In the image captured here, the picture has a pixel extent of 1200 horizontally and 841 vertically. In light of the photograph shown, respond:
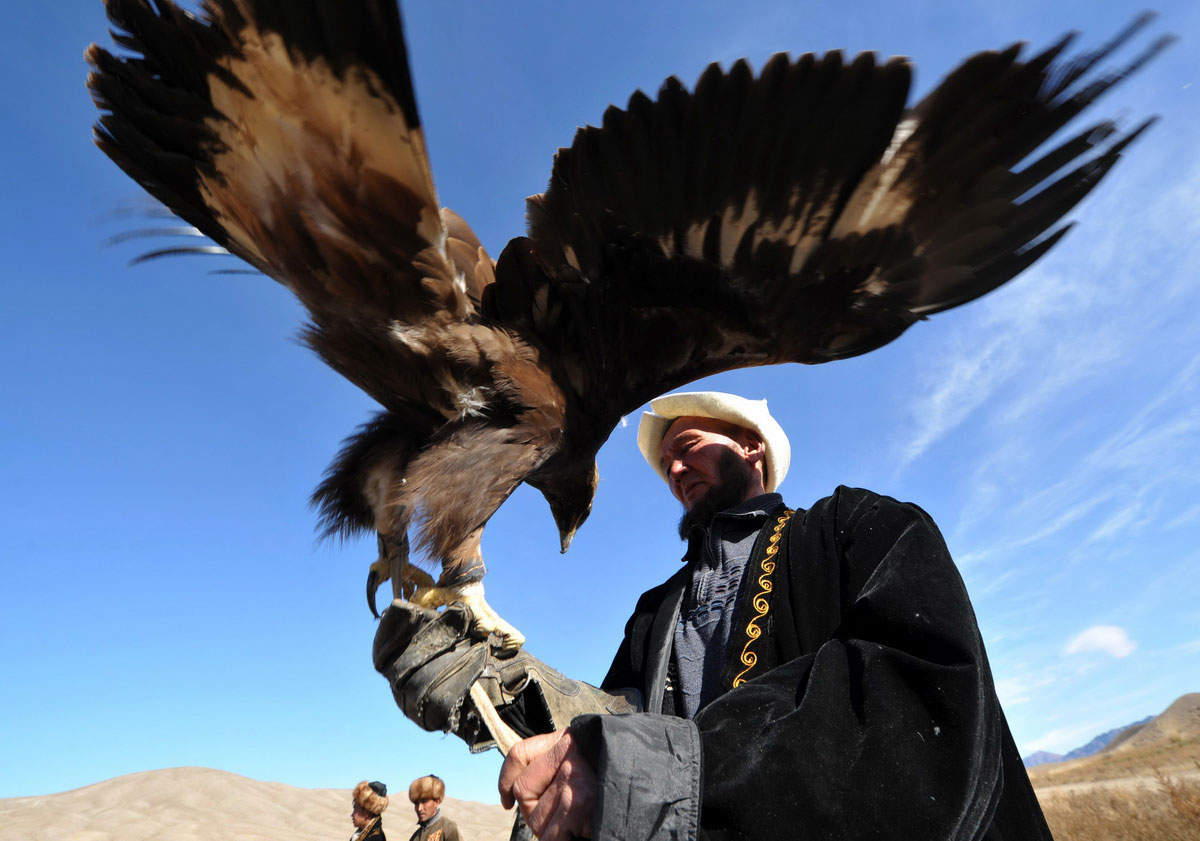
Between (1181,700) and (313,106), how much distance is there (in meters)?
63.5

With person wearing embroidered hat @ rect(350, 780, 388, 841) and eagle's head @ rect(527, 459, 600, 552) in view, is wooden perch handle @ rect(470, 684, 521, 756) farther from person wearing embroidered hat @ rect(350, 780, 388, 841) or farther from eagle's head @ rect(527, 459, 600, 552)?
person wearing embroidered hat @ rect(350, 780, 388, 841)

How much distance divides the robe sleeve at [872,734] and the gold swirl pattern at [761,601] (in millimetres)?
324

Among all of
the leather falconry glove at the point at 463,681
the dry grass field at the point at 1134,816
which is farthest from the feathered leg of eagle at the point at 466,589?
the dry grass field at the point at 1134,816

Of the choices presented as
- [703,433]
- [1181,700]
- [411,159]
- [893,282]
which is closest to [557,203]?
[411,159]

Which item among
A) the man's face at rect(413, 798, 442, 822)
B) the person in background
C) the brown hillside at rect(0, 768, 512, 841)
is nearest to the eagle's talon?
the person in background

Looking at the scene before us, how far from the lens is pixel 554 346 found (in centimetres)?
288

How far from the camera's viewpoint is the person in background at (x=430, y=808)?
15.1 feet

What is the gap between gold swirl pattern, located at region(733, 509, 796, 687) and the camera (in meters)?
1.60

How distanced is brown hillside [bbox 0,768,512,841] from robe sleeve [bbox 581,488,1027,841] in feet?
74.3

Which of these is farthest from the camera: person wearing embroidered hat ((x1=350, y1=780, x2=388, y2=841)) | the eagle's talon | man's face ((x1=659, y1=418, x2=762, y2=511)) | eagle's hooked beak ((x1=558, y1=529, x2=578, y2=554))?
person wearing embroidered hat ((x1=350, y1=780, x2=388, y2=841))

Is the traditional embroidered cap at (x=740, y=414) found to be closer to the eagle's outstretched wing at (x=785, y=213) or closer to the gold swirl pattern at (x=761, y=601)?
the eagle's outstretched wing at (x=785, y=213)

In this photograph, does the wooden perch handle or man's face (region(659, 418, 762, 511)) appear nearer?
the wooden perch handle

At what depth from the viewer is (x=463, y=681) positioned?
5.95ft

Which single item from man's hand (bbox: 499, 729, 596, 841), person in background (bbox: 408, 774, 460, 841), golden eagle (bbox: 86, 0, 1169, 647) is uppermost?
golden eagle (bbox: 86, 0, 1169, 647)
